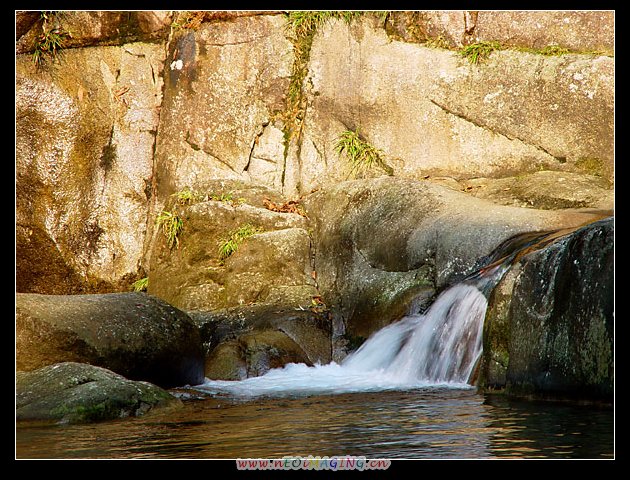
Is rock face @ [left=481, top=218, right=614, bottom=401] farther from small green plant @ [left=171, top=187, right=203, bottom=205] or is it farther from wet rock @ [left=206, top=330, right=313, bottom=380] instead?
small green plant @ [left=171, top=187, right=203, bottom=205]

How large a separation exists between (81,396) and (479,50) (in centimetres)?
724

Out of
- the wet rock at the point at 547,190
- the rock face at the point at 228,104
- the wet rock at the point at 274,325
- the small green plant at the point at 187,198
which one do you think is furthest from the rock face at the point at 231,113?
the wet rock at the point at 274,325

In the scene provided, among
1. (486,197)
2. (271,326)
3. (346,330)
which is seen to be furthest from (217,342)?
(486,197)

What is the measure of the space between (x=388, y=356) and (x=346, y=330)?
1320 mm

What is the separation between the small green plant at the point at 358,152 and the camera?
1024 cm

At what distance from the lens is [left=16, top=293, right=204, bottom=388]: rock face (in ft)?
20.5

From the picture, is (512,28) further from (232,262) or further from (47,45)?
(47,45)

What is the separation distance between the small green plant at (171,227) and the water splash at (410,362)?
2658mm

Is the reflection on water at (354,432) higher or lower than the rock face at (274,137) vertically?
lower

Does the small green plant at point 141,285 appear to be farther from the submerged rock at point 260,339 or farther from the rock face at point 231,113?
the submerged rock at point 260,339

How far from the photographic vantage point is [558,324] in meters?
4.96

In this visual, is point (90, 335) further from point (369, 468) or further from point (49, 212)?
point (49, 212)

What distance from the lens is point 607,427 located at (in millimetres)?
3850

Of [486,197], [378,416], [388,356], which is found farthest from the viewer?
[486,197]
